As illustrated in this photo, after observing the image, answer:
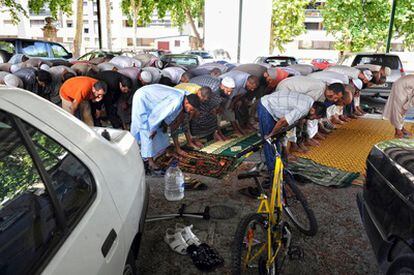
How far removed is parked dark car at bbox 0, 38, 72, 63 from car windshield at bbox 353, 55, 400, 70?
9.73 m

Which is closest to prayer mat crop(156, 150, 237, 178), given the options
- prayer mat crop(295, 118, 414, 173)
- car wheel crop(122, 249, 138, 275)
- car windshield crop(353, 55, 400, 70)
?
prayer mat crop(295, 118, 414, 173)

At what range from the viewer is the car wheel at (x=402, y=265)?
1.87 meters

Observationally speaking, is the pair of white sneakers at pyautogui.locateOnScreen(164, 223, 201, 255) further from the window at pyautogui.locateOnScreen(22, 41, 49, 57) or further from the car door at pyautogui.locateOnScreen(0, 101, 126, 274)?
the window at pyautogui.locateOnScreen(22, 41, 49, 57)

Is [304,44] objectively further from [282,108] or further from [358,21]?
[282,108]

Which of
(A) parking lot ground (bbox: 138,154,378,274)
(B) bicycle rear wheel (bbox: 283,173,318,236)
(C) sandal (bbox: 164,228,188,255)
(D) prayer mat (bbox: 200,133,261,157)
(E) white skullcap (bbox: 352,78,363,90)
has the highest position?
(E) white skullcap (bbox: 352,78,363,90)

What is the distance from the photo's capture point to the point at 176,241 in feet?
10.3

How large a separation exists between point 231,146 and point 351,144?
2.22m

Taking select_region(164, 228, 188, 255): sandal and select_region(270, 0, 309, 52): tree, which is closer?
select_region(164, 228, 188, 255): sandal

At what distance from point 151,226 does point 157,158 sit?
1.91m

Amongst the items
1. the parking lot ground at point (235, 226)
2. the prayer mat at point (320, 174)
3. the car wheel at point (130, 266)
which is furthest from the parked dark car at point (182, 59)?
the car wheel at point (130, 266)

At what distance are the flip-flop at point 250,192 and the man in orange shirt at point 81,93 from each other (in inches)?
96.1

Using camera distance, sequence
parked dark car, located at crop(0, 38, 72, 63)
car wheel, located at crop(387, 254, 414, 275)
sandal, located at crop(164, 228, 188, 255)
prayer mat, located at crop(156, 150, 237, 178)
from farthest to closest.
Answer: parked dark car, located at crop(0, 38, 72, 63) → prayer mat, located at crop(156, 150, 237, 178) → sandal, located at crop(164, 228, 188, 255) → car wheel, located at crop(387, 254, 414, 275)

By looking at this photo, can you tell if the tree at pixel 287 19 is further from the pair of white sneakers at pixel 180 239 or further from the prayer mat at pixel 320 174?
the pair of white sneakers at pixel 180 239

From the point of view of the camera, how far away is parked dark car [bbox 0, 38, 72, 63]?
10.7m
